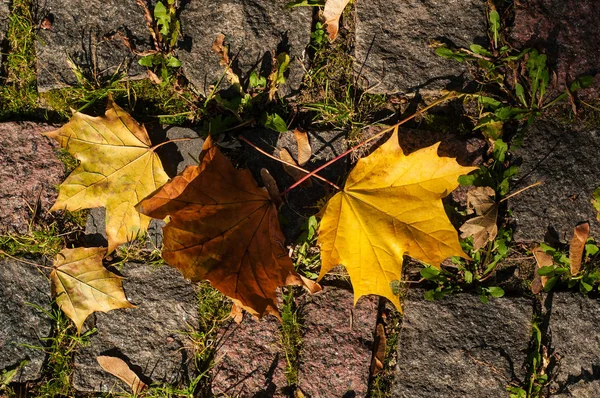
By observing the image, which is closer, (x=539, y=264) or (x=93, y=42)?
(x=539, y=264)

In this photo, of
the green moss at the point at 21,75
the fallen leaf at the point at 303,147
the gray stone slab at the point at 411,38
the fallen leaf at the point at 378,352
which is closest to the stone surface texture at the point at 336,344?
the fallen leaf at the point at 378,352

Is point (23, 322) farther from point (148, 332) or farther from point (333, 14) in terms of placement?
point (333, 14)

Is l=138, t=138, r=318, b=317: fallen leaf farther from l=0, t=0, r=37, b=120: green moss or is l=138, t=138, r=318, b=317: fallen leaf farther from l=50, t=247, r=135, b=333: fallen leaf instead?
l=0, t=0, r=37, b=120: green moss

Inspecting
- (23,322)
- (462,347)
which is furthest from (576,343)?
(23,322)

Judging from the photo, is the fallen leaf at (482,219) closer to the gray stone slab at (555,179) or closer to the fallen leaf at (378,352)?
the gray stone slab at (555,179)

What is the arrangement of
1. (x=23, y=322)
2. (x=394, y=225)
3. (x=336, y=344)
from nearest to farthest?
(x=394, y=225) → (x=336, y=344) → (x=23, y=322)

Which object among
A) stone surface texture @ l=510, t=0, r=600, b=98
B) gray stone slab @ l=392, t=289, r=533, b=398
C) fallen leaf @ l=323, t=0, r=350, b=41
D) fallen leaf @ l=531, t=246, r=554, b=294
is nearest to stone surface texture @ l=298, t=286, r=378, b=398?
gray stone slab @ l=392, t=289, r=533, b=398

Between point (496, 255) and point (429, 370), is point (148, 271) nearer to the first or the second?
point (429, 370)

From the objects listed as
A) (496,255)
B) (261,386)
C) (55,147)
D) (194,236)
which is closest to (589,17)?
(496,255)
